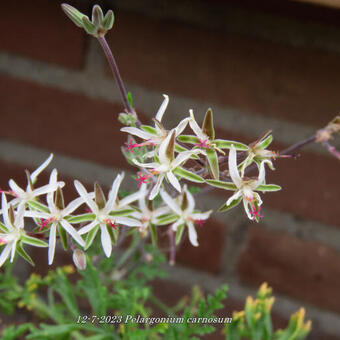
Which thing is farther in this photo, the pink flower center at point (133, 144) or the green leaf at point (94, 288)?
the green leaf at point (94, 288)

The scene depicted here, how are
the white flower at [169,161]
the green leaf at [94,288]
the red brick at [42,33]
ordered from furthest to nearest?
the red brick at [42,33] < the green leaf at [94,288] < the white flower at [169,161]

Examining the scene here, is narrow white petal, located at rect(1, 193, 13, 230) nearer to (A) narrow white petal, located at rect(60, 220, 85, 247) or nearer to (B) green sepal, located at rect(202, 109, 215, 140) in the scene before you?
(A) narrow white petal, located at rect(60, 220, 85, 247)

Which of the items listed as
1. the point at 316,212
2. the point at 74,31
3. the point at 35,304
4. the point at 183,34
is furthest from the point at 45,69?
the point at 316,212

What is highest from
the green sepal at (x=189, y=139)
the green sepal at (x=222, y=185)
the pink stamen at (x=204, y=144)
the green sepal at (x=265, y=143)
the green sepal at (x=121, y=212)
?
the green sepal at (x=265, y=143)

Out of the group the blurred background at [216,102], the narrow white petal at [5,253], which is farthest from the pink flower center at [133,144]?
the blurred background at [216,102]

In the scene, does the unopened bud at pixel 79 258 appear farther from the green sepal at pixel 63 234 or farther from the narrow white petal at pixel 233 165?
the narrow white petal at pixel 233 165

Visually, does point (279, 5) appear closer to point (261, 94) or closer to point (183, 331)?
point (261, 94)

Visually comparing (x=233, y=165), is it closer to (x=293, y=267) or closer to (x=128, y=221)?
(x=128, y=221)
